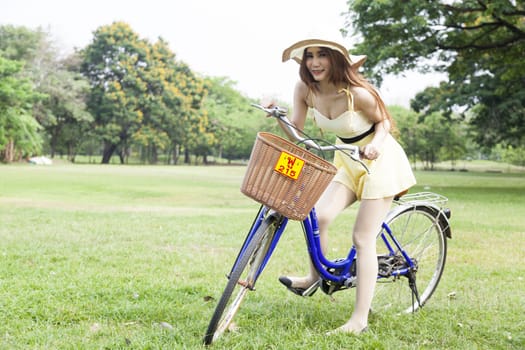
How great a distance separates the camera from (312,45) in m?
3.06

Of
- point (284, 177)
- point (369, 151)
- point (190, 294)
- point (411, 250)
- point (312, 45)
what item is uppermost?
point (312, 45)

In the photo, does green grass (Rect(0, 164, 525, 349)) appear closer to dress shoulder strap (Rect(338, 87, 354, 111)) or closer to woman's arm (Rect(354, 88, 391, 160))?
woman's arm (Rect(354, 88, 391, 160))

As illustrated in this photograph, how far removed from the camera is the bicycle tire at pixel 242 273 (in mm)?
2857

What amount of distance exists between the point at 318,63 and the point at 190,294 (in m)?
1.97

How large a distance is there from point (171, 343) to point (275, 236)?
78 cm

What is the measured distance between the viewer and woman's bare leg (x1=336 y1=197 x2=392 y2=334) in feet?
10.8

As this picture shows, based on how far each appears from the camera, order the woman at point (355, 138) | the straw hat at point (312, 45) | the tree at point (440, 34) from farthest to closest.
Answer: the tree at point (440, 34) < the woman at point (355, 138) < the straw hat at point (312, 45)

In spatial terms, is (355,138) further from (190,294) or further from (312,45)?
(190,294)

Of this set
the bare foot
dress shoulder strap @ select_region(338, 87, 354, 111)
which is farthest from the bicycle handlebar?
the bare foot

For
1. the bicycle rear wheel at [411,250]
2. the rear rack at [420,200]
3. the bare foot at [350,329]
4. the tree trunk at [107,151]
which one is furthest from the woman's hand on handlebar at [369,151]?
the tree trunk at [107,151]

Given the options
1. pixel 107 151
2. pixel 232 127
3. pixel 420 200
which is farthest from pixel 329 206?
pixel 232 127

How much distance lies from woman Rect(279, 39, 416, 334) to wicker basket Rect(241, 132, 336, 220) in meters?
0.56

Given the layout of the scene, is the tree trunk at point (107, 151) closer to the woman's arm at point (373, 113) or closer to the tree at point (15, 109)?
the tree at point (15, 109)

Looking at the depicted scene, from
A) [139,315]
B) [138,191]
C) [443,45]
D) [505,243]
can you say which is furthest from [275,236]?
[443,45]
